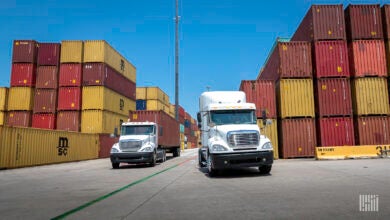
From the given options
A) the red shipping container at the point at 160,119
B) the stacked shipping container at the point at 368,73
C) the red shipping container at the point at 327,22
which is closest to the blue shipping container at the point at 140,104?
the red shipping container at the point at 160,119

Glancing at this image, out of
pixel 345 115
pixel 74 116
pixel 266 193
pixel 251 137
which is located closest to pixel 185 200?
pixel 266 193

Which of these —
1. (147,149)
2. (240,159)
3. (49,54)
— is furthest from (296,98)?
(49,54)

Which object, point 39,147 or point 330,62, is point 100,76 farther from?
point 330,62

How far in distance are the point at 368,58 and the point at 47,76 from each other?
28944 millimetres

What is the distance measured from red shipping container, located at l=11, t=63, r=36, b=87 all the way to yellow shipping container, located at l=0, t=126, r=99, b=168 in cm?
895

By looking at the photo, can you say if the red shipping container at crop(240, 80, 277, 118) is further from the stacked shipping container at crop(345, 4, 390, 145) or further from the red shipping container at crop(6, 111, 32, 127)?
the red shipping container at crop(6, 111, 32, 127)

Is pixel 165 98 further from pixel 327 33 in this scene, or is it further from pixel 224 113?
pixel 224 113

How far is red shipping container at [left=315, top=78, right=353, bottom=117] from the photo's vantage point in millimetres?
21156

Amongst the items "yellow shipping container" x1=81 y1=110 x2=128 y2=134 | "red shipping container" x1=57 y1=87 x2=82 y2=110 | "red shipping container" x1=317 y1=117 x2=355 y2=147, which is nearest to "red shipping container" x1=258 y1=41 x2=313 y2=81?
"red shipping container" x1=317 y1=117 x2=355 y2=147

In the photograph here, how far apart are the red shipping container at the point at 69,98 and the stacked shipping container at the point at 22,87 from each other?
3238 mm

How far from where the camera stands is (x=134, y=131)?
1798 centimetres

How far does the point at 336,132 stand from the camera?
2095cm

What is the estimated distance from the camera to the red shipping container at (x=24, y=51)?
29516 mm

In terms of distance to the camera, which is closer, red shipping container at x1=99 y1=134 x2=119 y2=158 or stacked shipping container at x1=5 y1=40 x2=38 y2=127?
stacked shipping container at x1=5 y1=40 x2=38 y2=127
